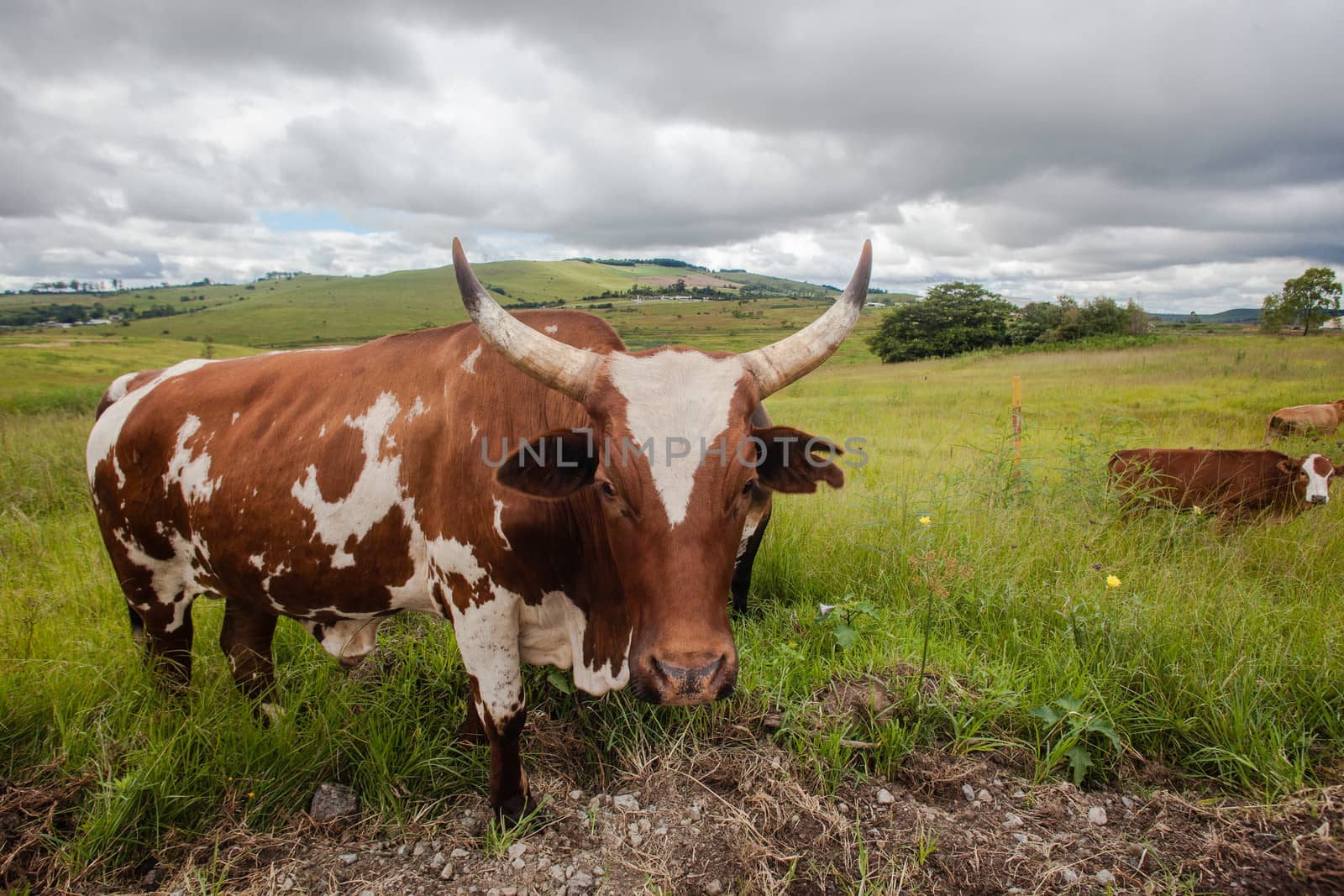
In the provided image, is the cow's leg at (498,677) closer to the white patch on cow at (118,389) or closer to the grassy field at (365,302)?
the white patch on cow at (118,389)

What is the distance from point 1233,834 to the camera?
8.22 feet

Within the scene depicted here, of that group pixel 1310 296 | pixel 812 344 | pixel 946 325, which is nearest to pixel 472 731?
pixel 812 344

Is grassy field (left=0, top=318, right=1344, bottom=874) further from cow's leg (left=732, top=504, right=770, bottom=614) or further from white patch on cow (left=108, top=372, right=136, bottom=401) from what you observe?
white patch on cow (left=108, top=372, right=136, bottom=401)

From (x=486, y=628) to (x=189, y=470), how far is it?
79.8 inches

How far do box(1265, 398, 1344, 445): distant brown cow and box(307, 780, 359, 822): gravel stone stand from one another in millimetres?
11469

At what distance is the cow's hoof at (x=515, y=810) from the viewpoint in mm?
2811

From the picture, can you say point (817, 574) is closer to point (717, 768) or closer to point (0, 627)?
point (717, 768)

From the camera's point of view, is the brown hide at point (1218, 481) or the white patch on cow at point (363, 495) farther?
the brown hide at point (1218, 481)

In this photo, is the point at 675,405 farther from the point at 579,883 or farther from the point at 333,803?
the point at 333,803

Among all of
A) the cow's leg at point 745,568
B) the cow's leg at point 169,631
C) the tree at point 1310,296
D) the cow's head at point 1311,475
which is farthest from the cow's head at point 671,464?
the tree at point 1310,296

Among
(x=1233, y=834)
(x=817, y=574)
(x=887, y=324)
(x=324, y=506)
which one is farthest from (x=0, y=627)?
(x=887, y=324)

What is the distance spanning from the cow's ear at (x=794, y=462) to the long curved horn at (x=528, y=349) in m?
0.72

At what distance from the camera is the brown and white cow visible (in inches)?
88.2

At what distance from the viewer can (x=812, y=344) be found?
8.62ft
